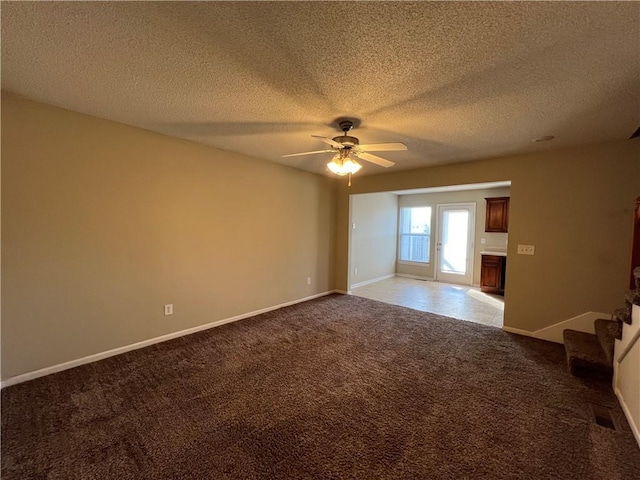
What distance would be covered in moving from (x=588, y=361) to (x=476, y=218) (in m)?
4.30

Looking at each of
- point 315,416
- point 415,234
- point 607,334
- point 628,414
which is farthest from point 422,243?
point 315,416

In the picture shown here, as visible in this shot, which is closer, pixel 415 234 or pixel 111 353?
pixel 111 353

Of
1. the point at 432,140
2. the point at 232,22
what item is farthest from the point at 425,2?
the point at 432,140

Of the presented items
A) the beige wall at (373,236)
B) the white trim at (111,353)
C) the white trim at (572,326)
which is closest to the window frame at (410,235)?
the beige wall at (373,236)

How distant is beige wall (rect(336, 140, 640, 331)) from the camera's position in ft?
9.51

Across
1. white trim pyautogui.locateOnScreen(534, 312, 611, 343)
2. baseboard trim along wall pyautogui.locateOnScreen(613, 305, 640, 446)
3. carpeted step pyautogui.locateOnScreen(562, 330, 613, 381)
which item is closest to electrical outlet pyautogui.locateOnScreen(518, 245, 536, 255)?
white trim pyautogui.locateOnScreen(534, 312, 611, 343)

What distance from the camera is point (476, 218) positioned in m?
6.29

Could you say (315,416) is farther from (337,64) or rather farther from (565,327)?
(565,327)

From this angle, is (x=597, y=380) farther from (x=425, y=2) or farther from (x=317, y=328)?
(x=425, y=2)

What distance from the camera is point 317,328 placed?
11.9 feet

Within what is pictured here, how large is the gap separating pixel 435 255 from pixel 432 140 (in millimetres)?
4578

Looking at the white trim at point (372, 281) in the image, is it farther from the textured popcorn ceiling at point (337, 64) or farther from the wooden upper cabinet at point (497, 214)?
the textured popcorn ceiling at point (337, 64)

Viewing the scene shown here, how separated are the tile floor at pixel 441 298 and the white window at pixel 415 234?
0.80 meters

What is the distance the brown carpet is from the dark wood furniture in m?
2.72
